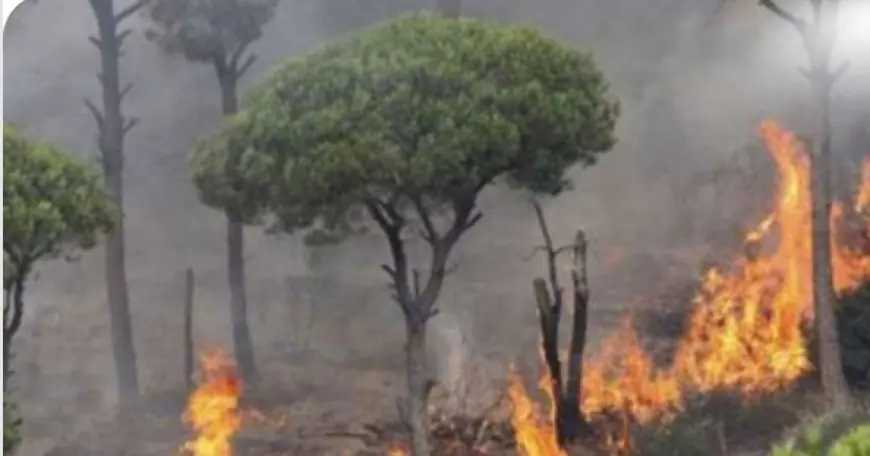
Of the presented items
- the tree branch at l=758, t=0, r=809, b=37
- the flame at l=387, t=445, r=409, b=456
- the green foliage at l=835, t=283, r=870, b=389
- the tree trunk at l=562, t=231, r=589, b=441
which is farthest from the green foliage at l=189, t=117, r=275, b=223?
the green foliage at l=835, t=283, r=870, b=389

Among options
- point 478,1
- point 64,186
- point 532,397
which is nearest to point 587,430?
point 532,397

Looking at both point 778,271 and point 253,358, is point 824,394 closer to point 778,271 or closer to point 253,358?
point 778,271

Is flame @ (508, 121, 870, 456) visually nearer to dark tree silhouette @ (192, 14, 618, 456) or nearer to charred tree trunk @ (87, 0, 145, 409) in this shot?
dark tree silhouette @ (192, 14, 618, 456)

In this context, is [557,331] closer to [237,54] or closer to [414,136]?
[414,136]

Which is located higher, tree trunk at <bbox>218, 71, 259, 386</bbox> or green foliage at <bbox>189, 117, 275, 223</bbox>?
green foliage at <bbox>189, 117, 275, 223</bbox>

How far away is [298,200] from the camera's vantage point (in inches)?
Answer: 99.8

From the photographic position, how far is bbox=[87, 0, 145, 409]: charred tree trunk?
259 cm

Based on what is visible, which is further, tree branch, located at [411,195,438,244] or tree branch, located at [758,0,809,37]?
tree branch, located at [758,0,809,37]

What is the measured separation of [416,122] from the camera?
8.30 ft

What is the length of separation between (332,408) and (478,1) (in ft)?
3.30

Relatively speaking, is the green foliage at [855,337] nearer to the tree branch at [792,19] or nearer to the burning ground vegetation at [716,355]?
the burning ground vegetation at [716,355]

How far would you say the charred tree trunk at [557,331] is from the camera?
8.66ft

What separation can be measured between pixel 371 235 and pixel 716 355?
2.85 feet

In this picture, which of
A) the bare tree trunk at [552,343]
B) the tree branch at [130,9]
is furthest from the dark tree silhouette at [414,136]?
the tree branch at [130,9]
